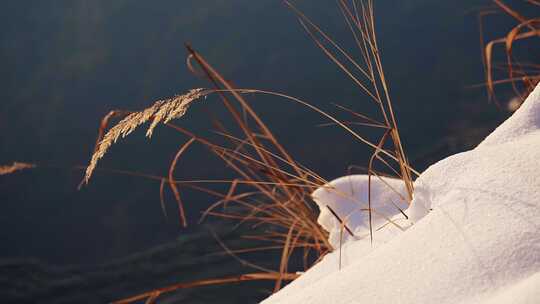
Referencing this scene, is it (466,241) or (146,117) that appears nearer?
(466,241)

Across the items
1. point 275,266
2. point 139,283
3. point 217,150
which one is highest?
point 217,150

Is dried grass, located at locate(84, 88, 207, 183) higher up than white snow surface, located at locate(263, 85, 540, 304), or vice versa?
dried grass, located at locate(84, 88, 207, 183)

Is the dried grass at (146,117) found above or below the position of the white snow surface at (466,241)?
above

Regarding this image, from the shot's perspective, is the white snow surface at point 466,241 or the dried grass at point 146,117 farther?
the dried grass at point 146,117

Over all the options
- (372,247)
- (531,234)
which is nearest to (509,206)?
(531,234)

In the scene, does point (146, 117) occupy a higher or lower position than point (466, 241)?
higher

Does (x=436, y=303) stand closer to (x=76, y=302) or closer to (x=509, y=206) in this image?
(x=509, y=206)

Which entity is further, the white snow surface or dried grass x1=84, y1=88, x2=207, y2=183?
dried grass x1=84, y1=88, x2=207, y2=183

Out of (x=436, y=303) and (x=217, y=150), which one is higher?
(x=217, y=150)
